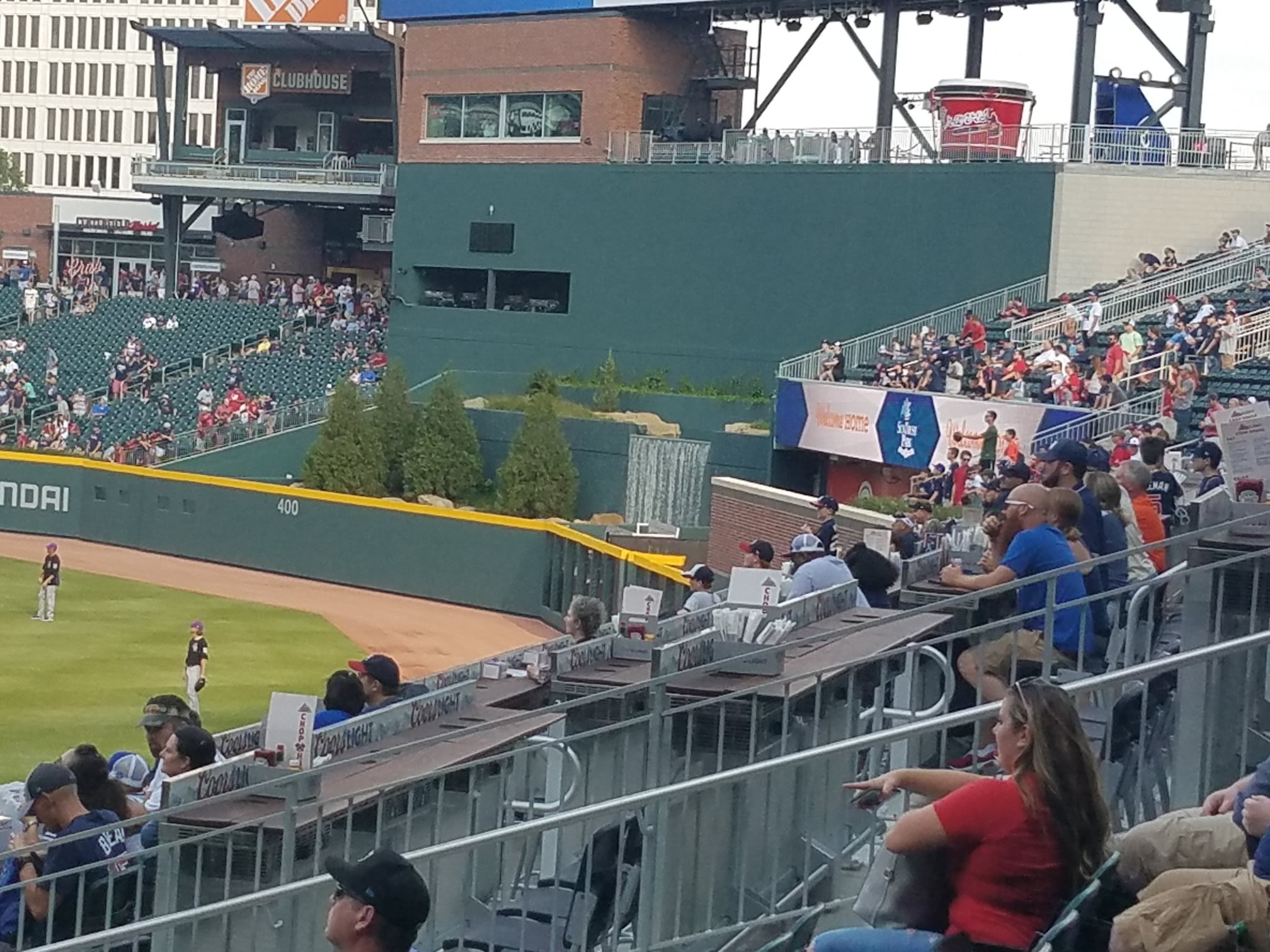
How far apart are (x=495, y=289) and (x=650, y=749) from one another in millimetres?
36142

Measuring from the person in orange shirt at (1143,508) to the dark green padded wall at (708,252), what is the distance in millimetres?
22686

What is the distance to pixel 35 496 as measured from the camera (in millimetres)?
40094

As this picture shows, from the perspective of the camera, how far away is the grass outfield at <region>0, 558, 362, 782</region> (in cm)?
2102

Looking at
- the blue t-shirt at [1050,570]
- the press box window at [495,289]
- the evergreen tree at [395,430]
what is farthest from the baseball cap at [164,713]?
the press box window at [495,289]

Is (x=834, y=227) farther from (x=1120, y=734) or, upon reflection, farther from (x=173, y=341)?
(x=1120, y=734)

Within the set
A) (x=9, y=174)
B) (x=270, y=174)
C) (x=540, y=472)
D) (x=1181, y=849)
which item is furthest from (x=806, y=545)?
(x=9, y=174)

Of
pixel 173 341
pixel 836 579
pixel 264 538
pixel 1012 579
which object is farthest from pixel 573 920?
pixel 173 341

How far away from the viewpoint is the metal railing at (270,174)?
48719 millimetres

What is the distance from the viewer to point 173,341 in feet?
159

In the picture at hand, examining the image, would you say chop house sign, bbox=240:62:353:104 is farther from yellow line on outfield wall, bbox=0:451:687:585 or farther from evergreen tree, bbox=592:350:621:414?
evergreen tree, bbox=592:350:621:414

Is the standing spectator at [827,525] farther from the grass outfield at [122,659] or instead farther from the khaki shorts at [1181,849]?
the grass outfield at [122,659]

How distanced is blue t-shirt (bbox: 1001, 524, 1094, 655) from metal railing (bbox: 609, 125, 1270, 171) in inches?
1008

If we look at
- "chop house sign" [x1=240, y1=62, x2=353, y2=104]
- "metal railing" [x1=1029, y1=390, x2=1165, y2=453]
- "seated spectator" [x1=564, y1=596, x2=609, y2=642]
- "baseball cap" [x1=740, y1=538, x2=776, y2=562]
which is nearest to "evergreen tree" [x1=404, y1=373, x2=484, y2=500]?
"metal railing" [x1=1029, y1=390, x2=1165, y2=453]

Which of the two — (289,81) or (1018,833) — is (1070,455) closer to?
(1018,833)
